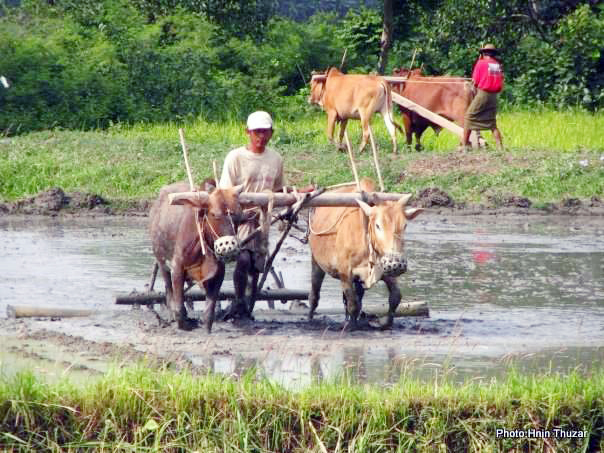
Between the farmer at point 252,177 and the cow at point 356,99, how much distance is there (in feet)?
28.6

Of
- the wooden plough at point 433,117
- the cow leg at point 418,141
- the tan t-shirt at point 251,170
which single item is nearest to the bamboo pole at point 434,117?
the wooden plough at point 433,117

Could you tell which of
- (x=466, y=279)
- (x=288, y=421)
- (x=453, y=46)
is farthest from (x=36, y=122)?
(x=288, y=421)

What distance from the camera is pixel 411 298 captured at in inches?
454

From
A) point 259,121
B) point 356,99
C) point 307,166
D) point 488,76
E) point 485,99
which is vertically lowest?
point 307,166

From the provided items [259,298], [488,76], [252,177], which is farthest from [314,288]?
[488,76]

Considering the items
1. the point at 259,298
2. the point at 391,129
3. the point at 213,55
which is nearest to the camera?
the point at 259,298

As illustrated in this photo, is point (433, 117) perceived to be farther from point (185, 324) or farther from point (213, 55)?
point (185, 324)

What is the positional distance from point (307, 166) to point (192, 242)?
26.5ft

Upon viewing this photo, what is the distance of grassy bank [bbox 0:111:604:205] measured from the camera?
16984 mm

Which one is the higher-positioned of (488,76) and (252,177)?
(488,76)

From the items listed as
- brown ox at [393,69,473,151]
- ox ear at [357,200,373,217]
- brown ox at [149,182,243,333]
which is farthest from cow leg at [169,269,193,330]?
brown ox at [393,69,473,151]

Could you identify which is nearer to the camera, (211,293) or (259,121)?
(211,293)

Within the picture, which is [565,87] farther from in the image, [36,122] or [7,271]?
[7,271]

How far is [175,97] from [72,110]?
2.03 metres
